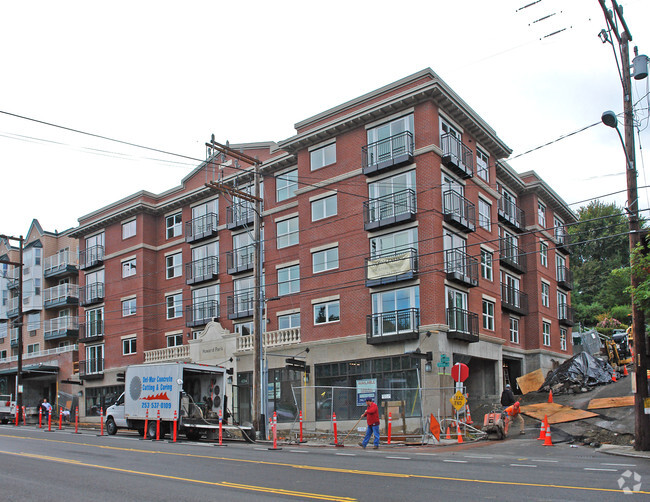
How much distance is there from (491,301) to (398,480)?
25.2 metres

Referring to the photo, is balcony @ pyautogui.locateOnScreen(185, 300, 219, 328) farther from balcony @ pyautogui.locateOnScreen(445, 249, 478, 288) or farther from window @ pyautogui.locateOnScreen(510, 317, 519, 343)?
window @ pyautogui.locateOnScreen(510, 317, 519, 343)

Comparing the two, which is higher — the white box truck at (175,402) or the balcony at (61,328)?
the balcony at (61,328)

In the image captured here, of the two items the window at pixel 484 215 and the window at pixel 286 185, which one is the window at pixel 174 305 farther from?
the window at pixel 484 215

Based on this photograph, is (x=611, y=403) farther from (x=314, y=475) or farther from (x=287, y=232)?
(x=287, y=232)

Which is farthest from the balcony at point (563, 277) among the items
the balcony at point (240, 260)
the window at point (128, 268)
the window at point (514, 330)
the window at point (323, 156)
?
the window at point (128, 268)

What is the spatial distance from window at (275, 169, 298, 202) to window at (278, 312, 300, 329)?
22.3 ft

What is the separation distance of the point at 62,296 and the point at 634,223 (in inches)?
1989

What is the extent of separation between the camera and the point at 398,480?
12.5 metres

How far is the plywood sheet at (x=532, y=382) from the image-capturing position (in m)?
36.8

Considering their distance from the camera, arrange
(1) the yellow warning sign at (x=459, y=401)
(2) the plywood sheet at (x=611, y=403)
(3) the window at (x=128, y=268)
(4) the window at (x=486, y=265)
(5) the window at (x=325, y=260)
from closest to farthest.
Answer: (1) the yellow warning sign at (x=459, y=401), (2) the plywood sheet at (x=611, y=403), (5) the window at (x=325, y=260), (4) the window at (x=486, y=265), (3) the window at (x=128, y=268)

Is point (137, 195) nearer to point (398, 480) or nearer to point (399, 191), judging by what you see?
point (399, 191)

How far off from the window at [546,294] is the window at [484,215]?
984cm

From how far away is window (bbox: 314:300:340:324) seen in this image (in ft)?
110

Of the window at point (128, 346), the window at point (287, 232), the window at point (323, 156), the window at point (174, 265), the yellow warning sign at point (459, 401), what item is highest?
the window at point (323, 156)
